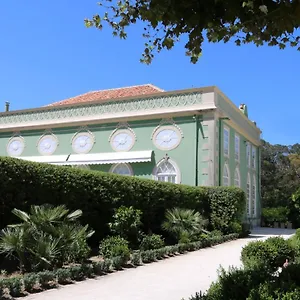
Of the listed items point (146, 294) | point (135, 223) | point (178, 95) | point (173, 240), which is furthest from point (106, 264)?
point (178, 95)

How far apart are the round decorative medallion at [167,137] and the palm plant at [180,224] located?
24.4 ft

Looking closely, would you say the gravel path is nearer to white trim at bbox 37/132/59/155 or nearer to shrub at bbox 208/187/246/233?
shrub at bbox 208/187/246/233

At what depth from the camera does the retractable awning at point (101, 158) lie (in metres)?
24.4

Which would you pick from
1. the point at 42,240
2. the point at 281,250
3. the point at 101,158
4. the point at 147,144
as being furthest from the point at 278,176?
the point at 42,240

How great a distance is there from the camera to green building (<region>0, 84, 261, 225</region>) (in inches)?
917

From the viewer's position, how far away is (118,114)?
25406 mm

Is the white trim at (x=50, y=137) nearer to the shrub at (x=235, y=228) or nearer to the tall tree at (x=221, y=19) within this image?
the shrub at (x=235, y=228)

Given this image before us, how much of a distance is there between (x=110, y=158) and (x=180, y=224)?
Answer: 9.82 meters

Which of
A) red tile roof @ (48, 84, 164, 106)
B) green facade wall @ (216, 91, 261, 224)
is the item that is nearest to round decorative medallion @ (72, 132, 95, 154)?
red tile roof @ (48, 84, 164, 106)

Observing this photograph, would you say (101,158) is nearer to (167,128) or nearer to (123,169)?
(123,169)

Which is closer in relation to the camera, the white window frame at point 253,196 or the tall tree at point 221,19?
the tall tree at point 221,19

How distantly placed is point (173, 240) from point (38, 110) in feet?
51.9

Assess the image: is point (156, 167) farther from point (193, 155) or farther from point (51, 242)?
point (51, 242)

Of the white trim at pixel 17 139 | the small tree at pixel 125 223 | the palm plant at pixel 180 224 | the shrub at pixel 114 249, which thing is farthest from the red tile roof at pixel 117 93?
the shrub at pixel 114 249
